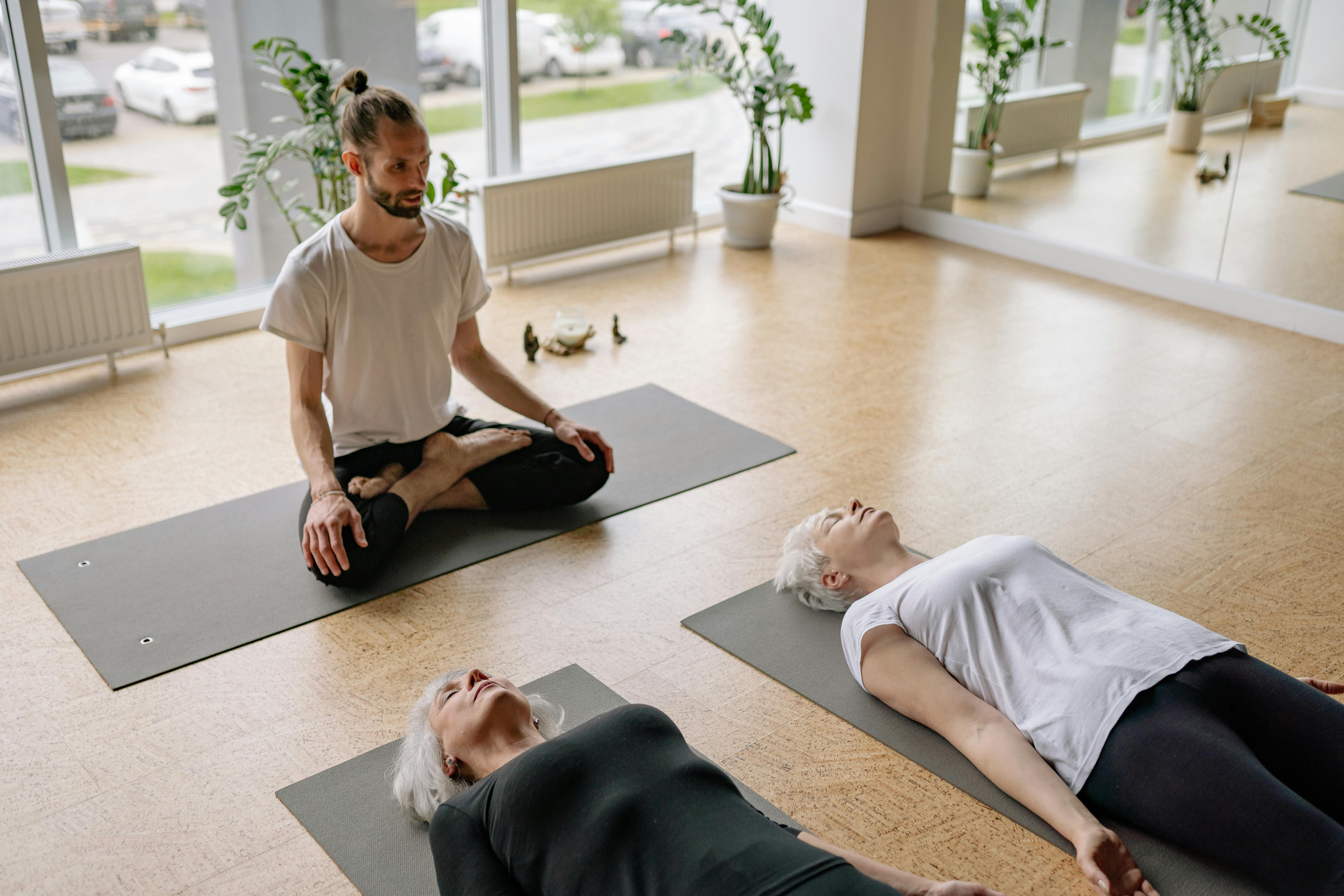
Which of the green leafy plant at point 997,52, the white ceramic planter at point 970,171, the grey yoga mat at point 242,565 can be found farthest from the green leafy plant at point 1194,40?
the grey yoga mat at point 242,565

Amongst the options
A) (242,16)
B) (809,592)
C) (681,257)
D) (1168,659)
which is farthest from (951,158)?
(1168,659)

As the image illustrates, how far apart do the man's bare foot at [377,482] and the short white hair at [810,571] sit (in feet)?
2.97

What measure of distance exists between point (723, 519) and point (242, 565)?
3.68 feet

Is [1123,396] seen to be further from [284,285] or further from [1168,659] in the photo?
[284,285]

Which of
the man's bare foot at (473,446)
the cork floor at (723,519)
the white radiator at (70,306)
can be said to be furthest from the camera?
the white radiator at (70,306)

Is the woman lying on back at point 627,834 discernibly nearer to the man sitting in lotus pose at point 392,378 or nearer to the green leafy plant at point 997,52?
the man sitting in lotus pose at point 392,378

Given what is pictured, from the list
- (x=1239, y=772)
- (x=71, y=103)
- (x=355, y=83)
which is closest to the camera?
(x=1239, y=772)

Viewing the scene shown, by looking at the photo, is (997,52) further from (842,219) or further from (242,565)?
(242,565)

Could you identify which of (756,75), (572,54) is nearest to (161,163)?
(572,54)

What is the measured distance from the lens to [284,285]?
2.46m

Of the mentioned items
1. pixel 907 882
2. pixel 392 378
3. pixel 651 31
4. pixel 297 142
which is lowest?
pixel 907 882

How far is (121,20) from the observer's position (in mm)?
3713

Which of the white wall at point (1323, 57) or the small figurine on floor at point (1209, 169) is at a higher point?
the white wall at point (1323, 57)

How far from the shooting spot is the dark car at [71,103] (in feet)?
11.7
